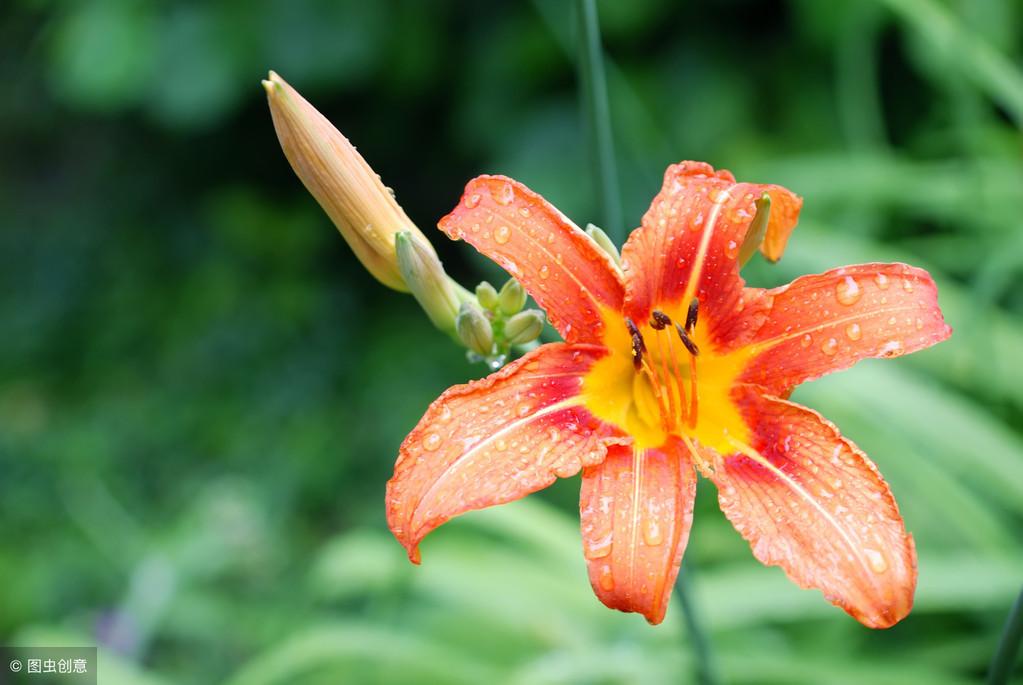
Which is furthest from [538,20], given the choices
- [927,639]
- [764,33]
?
[927,639]

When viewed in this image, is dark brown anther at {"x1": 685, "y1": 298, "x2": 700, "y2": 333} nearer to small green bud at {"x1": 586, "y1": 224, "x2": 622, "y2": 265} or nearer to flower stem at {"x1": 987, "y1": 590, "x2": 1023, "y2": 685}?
small green bud at {"x1": 586, "y1": 224, "x2": 622, "y2": 265}

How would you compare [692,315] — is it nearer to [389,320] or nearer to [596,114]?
[596,114]

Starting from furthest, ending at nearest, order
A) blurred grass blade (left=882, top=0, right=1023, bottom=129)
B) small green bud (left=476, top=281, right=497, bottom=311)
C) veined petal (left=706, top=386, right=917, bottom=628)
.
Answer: blurred grass blade (left=882, top=0, right=1023, bottom=129) < small green bud (left=476, top=281, right=497, bottom=311) < veined petal (left=706, top=386, right=917, bottom=628)

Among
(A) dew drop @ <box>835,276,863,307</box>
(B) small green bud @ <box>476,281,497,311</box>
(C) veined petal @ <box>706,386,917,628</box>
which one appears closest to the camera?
(C) veined petal @ <box>706,386,917,628</box>

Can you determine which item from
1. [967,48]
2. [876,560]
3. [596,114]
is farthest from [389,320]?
[876,560]

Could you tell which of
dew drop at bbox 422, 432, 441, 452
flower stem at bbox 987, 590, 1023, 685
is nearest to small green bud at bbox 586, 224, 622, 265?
dew drop at bbox 422, 432, 441, 452

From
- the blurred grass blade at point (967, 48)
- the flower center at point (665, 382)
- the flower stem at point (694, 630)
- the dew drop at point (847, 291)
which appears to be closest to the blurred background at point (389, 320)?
the blurred grass blade at point (967, 48)

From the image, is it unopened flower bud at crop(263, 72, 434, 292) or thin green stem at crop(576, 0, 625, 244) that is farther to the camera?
thin green stem at crop(576, 0, 625, 244)
